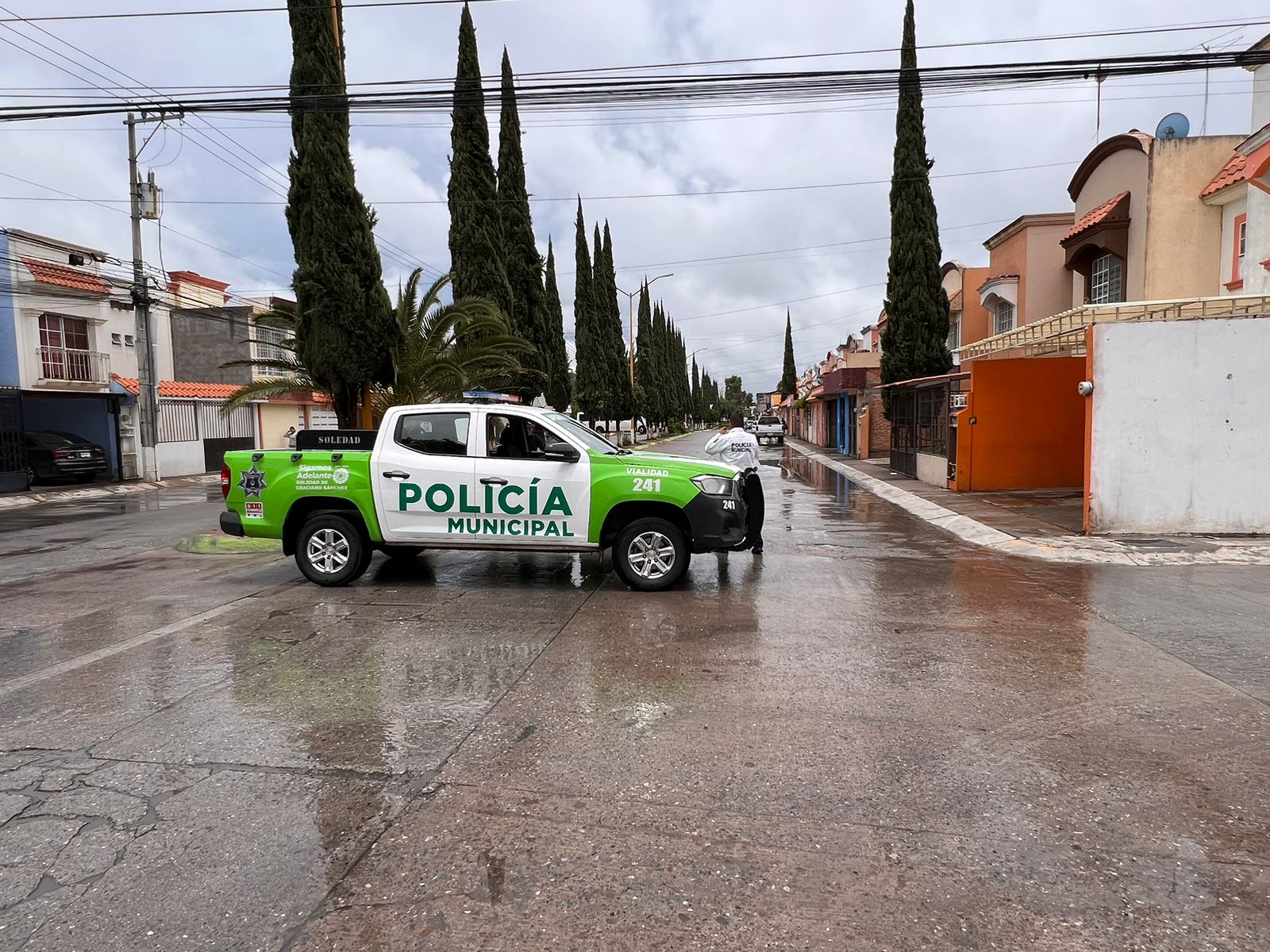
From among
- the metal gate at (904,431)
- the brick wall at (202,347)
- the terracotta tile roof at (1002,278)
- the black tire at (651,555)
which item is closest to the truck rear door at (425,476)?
the black tire at (651,555)

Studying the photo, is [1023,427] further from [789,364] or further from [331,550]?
[789,364]

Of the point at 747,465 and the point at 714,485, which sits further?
the point at 747,465

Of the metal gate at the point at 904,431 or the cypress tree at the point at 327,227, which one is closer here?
the cypress tree at the point at 327,227

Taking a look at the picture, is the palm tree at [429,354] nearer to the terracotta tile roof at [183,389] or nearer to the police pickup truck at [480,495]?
the police pickup truck at [480,495]

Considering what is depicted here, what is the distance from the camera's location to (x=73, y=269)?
85.4 feet

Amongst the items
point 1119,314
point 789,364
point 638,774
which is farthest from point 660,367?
point 638,774

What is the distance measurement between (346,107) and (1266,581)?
13272mm

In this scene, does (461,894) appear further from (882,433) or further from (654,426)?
(654,426)

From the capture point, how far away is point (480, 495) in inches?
319

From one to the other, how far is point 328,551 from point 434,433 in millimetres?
1704

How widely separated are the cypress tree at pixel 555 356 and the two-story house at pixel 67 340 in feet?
39.6

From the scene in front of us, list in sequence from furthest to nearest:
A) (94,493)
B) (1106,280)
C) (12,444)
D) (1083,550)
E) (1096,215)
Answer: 1. (94,493)
2. (12,444)
3. (1106,280)
4. (1096,215)
5. (1083,550)

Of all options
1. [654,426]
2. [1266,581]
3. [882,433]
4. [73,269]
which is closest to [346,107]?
[1266,581]

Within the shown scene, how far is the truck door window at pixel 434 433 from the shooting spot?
8242 millimetres
